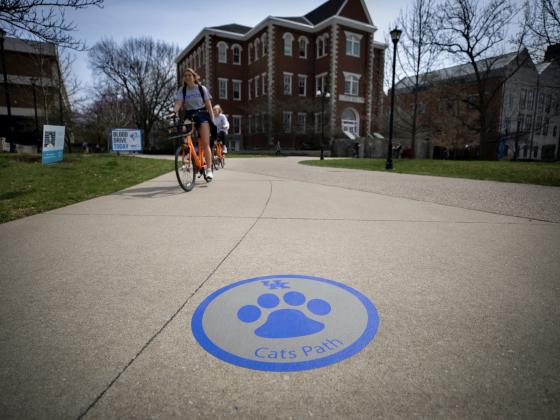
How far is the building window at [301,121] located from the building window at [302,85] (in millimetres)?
4155

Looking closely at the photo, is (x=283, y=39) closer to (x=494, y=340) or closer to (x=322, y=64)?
(x=322, y=64)

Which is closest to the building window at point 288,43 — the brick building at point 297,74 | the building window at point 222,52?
the brick building at point 297,74

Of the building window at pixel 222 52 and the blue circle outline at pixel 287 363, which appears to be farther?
the building window at pixel 222 52

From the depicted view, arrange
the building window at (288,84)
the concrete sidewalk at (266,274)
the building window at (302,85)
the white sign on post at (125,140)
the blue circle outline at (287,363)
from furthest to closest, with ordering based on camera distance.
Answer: the building window at (302,85)
the building window at (288,84)
the white sign on post at (125,140)
the blue circle outline at (287,363)
the concrete sidewalk at (266,274)

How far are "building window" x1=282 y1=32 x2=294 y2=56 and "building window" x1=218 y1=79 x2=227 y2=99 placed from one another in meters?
9.40

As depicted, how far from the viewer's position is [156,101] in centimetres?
4353

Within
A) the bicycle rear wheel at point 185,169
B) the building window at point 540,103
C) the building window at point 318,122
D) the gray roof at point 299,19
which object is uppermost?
the gray roof at point 299,19

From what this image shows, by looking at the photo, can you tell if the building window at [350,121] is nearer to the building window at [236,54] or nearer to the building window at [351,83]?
the building window at [351,83]

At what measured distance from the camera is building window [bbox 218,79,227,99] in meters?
43.2

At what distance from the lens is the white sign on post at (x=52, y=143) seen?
1164cm

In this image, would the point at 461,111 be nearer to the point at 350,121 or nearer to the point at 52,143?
the point at 350,121

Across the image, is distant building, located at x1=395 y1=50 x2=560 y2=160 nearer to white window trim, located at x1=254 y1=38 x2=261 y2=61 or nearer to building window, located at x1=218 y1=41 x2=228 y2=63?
white window trim, located at x1=254 y1=38 x2=261 y2=61

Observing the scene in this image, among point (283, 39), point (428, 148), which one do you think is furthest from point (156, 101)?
point (428, 148)

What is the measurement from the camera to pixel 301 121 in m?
37.9
